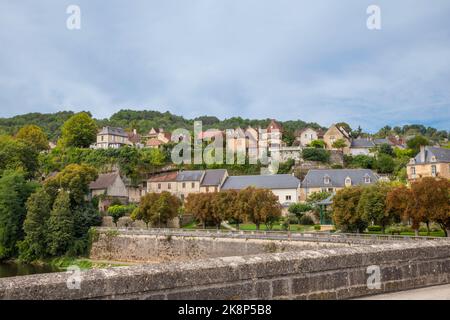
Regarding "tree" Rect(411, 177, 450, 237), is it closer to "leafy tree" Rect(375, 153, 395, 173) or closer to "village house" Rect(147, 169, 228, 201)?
"village house" Rect(147, 169, 228, 201)

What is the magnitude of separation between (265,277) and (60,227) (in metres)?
52.1

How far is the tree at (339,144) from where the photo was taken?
307 feet

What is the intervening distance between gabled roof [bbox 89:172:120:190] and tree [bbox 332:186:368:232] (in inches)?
1658

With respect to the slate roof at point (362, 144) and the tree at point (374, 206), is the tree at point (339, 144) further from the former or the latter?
the tree at point (374, 206)

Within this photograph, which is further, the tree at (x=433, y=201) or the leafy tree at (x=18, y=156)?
the leafy tree at (x=18, y=156)

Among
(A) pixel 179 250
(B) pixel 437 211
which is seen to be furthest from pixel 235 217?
(B) pixel 437 211

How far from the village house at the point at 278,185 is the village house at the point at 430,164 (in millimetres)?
16359

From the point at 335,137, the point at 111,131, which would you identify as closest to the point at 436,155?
the point at 335,137

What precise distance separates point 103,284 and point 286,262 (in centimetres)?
268

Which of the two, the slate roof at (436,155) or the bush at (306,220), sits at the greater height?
the slate roof at (436,155)

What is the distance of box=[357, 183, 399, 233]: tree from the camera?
39.6m

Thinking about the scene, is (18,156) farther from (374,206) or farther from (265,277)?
(265,277)

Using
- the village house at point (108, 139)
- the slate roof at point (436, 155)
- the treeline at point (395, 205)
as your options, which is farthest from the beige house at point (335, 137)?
the treeline at point (395, 205)
